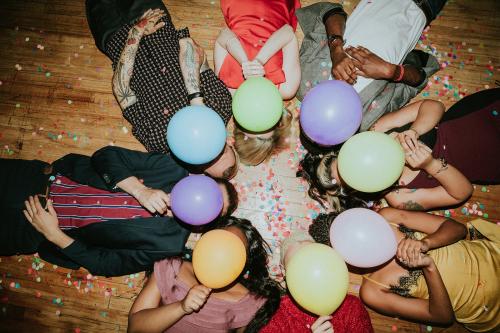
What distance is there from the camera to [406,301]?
72.7 inches

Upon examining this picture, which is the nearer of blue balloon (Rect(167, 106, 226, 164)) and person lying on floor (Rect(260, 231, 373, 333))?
blue balloon (Rect(167, 106, 226, 164))

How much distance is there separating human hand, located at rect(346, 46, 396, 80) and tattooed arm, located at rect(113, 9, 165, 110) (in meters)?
1.54

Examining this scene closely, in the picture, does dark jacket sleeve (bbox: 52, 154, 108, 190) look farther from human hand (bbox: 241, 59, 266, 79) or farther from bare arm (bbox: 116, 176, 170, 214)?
human hand (bbox: 241, 59, 266, 79)

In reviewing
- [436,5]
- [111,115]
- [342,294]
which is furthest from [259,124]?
[436,5]

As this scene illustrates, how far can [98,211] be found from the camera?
191 cm

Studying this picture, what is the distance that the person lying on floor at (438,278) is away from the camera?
1.79m

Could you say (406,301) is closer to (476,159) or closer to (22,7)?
(476,159)

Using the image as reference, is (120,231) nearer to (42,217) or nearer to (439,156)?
(42,217)

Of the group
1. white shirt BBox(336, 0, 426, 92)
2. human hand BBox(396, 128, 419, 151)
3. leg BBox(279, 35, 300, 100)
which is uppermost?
white shirt BBox(336, 0, 426, 92)

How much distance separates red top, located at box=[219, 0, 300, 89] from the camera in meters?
2.11

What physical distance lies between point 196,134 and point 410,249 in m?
1.43

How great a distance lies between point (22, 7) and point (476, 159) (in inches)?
156

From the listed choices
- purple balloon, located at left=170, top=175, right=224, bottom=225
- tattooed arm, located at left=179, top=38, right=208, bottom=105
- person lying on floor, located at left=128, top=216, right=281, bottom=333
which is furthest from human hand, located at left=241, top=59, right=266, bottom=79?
person lying on floor, located at left=128, top=216, right=281, bottom=333

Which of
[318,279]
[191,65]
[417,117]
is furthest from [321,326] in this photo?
[191,65]
